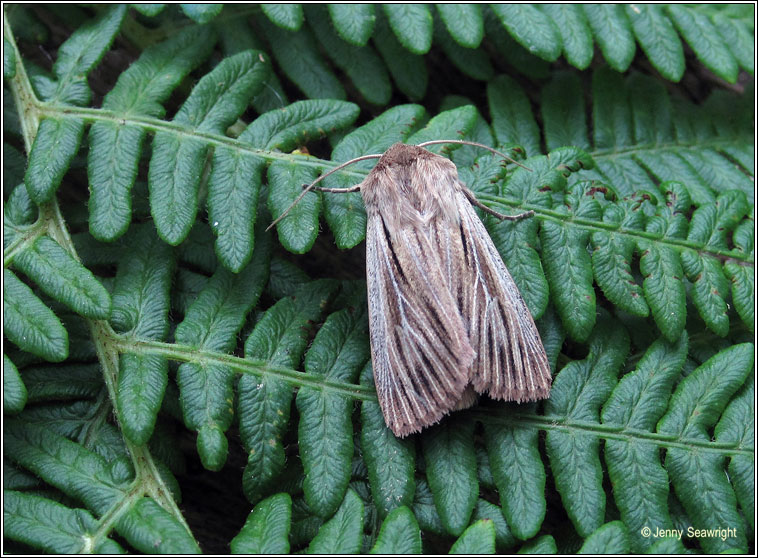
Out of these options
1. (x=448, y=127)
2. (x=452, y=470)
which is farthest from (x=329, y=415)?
(x=448, y=127)

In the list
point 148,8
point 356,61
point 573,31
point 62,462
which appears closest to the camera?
point 62,462

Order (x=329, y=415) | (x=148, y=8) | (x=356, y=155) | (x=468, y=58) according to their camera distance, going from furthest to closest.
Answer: (x=468, y=58)
(x=148, y=8)
(x=356, y=155)
(x=329, y=415)

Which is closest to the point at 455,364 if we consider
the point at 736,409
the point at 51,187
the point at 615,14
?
the point at 736,409

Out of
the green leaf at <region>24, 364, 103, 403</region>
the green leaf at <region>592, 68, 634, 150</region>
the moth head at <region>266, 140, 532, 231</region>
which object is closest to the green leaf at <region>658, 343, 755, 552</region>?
the moth head at <region>266, 140, 532, 231</region>

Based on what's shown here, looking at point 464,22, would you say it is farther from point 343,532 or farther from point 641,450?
point 343,532

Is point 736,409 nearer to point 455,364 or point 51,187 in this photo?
point 455,364

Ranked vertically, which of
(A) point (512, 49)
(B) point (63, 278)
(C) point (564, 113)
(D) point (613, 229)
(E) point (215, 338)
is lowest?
(E) point (215, 338)
